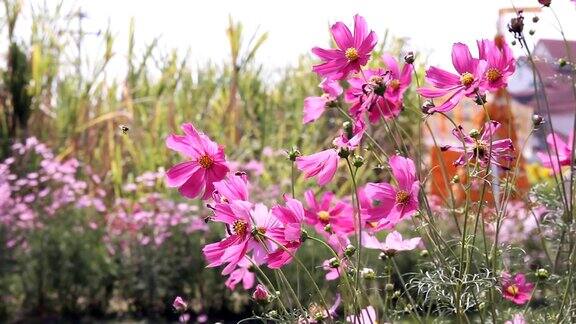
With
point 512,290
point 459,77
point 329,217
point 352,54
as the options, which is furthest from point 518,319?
point 352,54

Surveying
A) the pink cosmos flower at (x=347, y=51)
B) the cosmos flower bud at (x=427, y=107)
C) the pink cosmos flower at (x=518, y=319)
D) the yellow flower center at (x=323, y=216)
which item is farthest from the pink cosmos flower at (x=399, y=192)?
the pink cosmos flower at (x=518, y=319)

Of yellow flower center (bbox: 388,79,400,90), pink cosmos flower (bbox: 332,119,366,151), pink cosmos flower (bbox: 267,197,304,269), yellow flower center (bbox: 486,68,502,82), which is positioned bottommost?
pink cosmos flower (bbox: 267,197,304,269)

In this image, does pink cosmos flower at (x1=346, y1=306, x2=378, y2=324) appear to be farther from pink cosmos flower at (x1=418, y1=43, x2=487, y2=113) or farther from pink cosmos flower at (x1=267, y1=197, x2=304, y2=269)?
pink cosmos flower at (x1=418, y1=43, x2=487, y2=113)

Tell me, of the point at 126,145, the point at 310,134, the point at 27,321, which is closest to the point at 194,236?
the point at 27,321

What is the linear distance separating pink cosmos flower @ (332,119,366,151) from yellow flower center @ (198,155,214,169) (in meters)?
0.22

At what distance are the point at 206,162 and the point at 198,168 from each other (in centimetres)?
2

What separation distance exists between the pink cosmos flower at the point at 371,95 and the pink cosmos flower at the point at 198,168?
0.27 meters

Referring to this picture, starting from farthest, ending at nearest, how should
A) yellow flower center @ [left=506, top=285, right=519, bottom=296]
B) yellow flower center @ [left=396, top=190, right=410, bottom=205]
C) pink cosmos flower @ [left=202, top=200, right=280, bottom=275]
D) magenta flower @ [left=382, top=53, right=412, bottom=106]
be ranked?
yellow flower center @ [left=506, top=285, right=519, bottom=296]
magenta flower @ [left=382, top=53, right=412, bottom=106]
yellow flower center @ [left=396, top=190, right=410, bottom=205]
pink cosmos flower @ [left=202, top=200, right=280, bottom=275]

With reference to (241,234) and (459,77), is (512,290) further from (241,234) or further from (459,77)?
(241,234)

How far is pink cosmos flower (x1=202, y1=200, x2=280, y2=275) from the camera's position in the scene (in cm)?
167

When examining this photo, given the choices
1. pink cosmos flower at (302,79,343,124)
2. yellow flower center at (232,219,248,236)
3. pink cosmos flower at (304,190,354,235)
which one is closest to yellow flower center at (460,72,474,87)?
pink cosmos flower at (302,79,343,124)

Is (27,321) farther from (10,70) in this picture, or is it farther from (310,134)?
(310,134)

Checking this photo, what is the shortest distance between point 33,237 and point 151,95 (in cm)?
393

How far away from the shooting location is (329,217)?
7.14 ft
